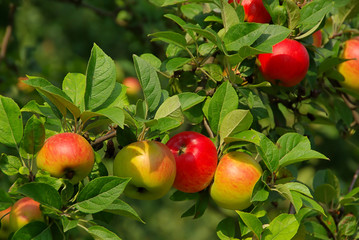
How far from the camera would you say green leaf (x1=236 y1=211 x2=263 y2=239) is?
3.56ft

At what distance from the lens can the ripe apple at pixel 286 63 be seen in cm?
127

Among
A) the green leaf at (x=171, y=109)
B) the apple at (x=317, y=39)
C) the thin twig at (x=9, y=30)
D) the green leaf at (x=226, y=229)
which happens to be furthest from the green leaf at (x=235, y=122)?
the thin twig at (x=9, y=30)

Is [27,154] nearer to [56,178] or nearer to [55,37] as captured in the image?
[56,178]

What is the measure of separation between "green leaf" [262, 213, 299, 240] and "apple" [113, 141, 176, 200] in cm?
26

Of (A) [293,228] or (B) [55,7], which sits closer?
(A) [293,228]

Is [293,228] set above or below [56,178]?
below

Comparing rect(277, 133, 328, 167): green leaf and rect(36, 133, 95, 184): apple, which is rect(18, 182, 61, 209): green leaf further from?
rect(277, 133, 328, 167): green leaf

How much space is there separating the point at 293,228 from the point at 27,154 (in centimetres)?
59

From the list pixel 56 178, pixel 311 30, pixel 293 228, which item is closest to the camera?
pixel 56 178

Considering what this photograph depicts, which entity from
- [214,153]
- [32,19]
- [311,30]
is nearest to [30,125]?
[214,153]

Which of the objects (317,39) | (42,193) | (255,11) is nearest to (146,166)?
(42,193)

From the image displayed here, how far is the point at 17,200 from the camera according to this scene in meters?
1.05

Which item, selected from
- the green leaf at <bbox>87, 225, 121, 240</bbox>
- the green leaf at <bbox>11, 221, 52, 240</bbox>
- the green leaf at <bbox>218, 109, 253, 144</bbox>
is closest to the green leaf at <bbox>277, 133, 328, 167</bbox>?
the green leaf at <bbox>218, 109, 253, 144</bbox>

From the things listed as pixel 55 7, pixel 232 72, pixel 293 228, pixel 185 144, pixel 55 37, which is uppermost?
pixel 232 72
